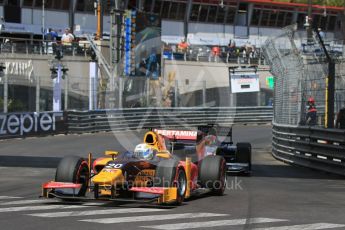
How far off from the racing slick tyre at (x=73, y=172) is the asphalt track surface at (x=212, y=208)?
0.33 meters

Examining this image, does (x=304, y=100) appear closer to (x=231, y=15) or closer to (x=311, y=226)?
(x=311, y=226)

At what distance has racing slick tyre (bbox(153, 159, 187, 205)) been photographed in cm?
970

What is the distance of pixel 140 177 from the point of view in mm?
9992

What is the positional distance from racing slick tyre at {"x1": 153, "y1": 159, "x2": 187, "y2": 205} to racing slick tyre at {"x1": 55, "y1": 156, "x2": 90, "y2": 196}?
1.02 m

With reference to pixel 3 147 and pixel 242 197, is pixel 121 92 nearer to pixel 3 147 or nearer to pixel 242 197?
pixel 3 147

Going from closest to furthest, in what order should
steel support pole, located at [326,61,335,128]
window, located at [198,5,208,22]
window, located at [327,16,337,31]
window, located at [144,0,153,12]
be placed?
steel support pole, located at [326,61,335,128] → window, located at [144,0,153,12] → window, located at [198,5,208,22] → window, located at [327,16,337,31]

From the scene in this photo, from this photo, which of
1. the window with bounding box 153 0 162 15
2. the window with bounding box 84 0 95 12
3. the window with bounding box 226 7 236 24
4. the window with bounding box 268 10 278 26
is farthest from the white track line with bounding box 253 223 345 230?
the window with bounding box 268 10 278 26

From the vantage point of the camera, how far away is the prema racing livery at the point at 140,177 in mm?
9461

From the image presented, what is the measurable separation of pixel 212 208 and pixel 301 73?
28.4 feet

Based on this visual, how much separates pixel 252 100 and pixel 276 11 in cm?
2897

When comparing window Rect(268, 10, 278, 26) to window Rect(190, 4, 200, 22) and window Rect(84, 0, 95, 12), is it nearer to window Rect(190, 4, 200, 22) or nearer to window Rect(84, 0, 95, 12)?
window Rect(190, 4, 200, 22)

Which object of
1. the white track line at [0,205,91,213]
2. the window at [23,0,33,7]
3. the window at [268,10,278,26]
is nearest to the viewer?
the white track line at [0,205,91,213]

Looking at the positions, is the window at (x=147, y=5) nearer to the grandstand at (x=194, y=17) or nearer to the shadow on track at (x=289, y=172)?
the grandstand at (x=194, y=17)

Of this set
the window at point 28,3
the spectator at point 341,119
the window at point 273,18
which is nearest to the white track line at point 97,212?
the spectator at point 341,119
